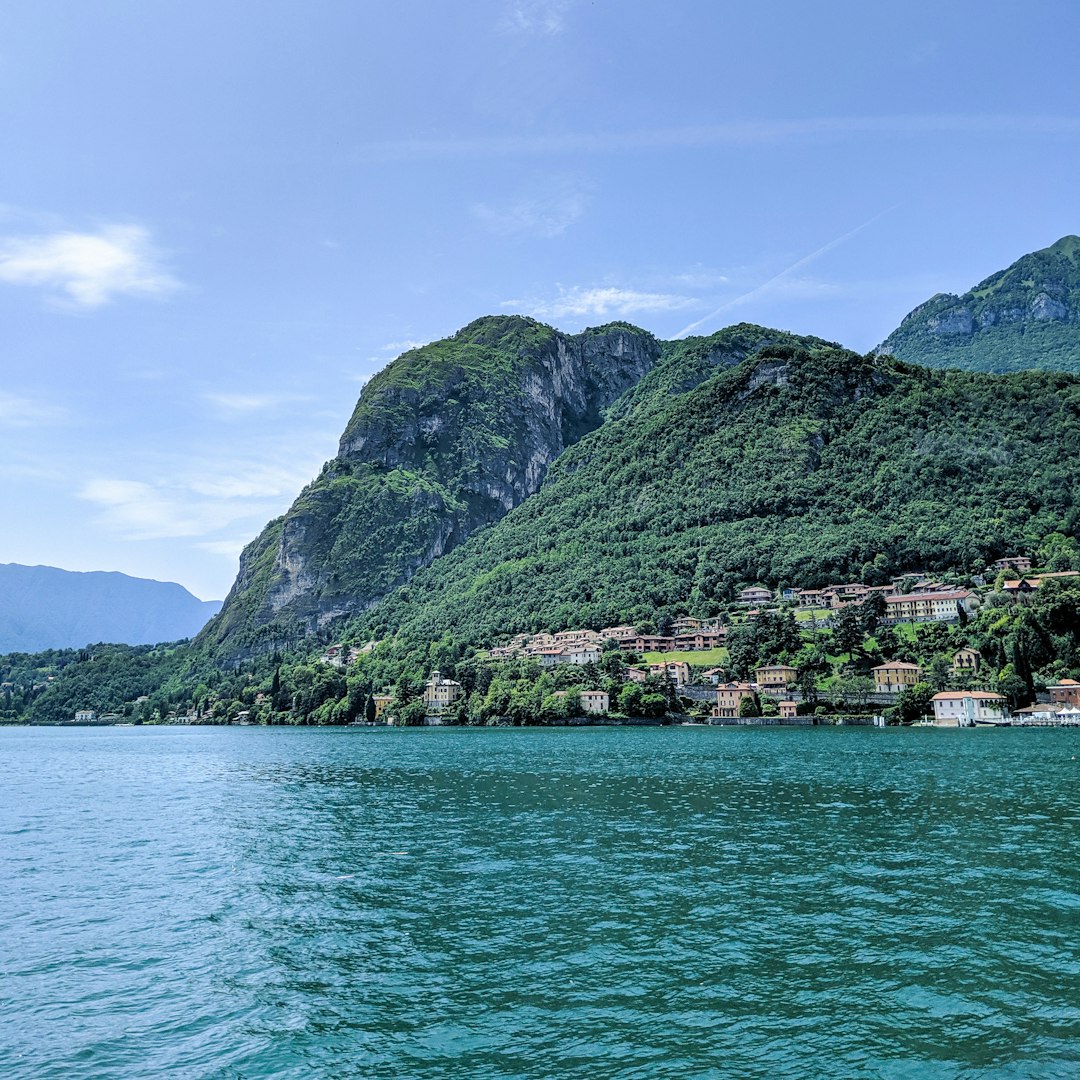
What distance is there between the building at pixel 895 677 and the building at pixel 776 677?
12.7m

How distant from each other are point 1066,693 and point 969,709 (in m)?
13.4

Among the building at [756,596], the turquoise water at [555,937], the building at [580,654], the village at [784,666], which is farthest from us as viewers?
the building at [756,596]

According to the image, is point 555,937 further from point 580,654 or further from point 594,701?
point 580,654

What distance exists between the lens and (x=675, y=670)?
522 feet

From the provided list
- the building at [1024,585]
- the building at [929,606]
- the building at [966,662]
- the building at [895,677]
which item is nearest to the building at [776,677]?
the building at [895,677]

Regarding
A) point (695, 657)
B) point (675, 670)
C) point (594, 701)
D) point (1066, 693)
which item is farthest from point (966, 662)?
point (594, 701)

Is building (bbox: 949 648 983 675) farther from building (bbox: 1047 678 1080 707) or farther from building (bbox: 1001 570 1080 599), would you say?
building (bbox: 1001 570 1080 599)

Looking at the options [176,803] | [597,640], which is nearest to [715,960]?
[176,803]

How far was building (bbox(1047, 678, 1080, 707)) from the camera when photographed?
11319 cm

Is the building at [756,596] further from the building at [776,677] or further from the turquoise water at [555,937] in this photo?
the turquoise water at [555,937]

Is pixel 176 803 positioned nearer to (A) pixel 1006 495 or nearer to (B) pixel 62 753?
(B) pixel 62 753

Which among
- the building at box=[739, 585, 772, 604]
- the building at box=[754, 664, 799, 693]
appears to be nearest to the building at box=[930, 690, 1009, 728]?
the building at box=[754, 664, 799, 693]

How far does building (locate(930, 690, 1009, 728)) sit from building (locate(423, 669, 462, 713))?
90.8 m

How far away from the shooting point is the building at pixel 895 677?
425 ft
